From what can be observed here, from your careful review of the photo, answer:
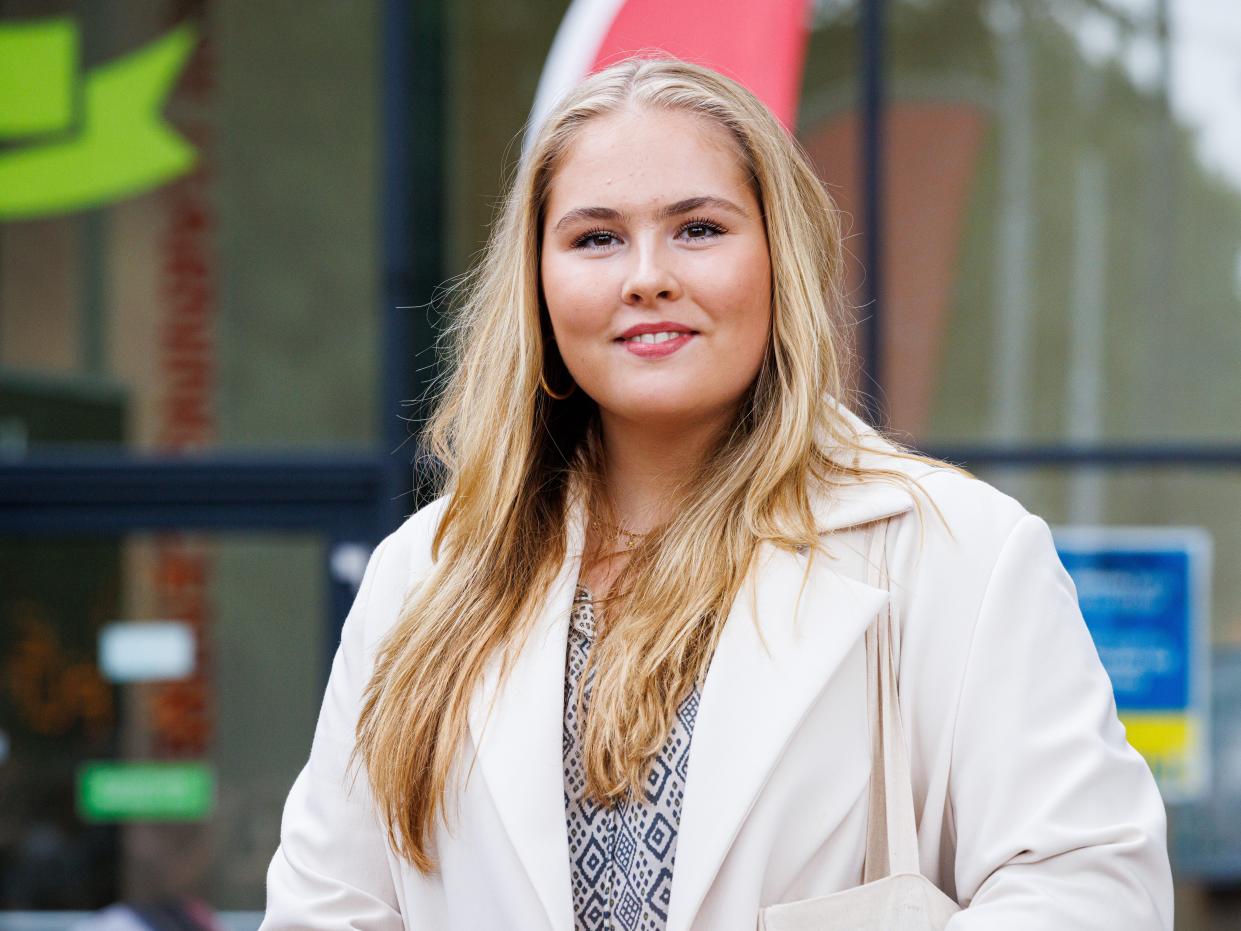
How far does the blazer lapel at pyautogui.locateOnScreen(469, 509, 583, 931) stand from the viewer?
167cm

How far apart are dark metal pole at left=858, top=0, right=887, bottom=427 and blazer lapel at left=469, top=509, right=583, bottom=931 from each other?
299 centimetres

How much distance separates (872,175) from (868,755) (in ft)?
11.1

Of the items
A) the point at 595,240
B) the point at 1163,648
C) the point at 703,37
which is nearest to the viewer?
the point at 595,240

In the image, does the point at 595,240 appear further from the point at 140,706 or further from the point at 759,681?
the point at 140,706

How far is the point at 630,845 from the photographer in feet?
5.50

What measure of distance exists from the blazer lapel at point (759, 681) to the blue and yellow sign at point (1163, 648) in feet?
10.7

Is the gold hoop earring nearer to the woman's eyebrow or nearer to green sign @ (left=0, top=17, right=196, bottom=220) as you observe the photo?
the woman's eyebrow

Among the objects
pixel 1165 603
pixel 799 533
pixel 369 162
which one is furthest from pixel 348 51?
pixel 799 533

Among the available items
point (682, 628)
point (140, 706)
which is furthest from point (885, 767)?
point (140, 706)

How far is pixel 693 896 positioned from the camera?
1580 mm

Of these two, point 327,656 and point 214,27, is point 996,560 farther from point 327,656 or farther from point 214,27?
point 214,27

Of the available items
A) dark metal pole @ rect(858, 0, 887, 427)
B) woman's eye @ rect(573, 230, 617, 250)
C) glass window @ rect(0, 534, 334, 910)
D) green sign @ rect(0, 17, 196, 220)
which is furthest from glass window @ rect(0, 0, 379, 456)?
woman's eye @ rect(573, 230, 617, 250)

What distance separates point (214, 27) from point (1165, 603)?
3699 mm

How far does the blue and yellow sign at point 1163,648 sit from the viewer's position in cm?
467
